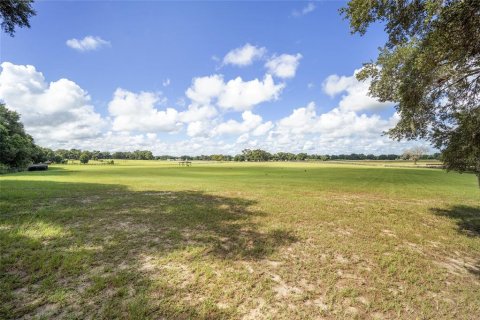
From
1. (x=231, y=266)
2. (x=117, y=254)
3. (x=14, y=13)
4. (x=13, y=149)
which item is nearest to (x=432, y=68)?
(x=231, y=266)

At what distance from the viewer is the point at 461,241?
33.0 feet

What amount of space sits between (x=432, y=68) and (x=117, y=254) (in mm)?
13242

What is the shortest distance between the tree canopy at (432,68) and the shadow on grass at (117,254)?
8.38 metres

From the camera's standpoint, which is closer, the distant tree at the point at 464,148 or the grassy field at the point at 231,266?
the grassy field at the point at 231,266

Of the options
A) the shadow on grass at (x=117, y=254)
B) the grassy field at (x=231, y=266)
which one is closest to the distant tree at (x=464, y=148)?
the grassy field at (x=231, y=266)

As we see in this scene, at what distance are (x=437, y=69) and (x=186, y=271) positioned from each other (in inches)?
482

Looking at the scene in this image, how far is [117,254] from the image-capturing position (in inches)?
289

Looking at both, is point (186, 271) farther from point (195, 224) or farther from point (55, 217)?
point (55, 217)

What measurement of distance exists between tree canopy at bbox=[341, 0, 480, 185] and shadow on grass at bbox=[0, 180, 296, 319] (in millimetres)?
8376

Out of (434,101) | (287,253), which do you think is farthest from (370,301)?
(434,101)

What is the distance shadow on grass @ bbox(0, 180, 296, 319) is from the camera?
490 centimetres

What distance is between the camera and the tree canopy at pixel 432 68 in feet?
21.5

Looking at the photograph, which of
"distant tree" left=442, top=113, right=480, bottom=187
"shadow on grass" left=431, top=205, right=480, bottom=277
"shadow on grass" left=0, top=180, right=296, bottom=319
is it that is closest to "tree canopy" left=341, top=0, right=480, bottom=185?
"distant tree" left=442, top=113, right=480, bottom=187

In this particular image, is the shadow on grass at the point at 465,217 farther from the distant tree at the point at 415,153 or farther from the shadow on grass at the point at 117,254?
the distant tree at the point at 415,153
